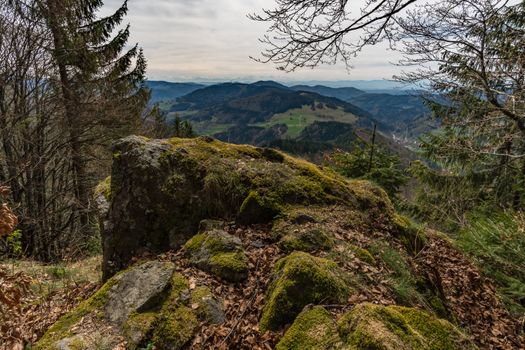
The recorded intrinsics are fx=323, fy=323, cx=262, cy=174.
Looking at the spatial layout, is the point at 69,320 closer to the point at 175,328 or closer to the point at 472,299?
the point at 175,328

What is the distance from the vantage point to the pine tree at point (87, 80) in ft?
41.3

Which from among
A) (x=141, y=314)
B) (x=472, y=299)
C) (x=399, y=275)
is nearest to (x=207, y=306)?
(x=141, y=314)

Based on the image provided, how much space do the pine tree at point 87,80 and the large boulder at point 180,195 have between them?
743 centimetres

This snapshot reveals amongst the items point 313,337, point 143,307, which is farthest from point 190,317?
point 313,337

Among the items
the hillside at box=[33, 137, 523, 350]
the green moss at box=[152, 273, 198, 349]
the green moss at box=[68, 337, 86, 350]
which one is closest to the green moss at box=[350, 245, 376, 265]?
the hillside at box=[33, 137, 523, 350]

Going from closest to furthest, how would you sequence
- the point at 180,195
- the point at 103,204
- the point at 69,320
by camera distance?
the point at 69,320 → the point at 180,195 → the point at 103,204

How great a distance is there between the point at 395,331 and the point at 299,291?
3.64 ft

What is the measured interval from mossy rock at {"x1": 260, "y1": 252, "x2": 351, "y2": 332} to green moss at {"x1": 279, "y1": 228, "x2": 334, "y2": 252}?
0.90 m

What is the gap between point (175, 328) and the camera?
3695 mm

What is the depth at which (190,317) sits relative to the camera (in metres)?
3.83

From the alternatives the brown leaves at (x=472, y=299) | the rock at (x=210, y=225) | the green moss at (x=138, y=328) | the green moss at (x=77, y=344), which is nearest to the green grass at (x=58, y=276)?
the rock at (x=210, y=225)

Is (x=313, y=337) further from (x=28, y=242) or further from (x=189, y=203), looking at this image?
(x=28, y=242)

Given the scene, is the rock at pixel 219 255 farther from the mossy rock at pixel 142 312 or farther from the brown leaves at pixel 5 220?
the brown leaves at pixel 5 220

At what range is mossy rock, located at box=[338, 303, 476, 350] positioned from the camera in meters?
2.62
